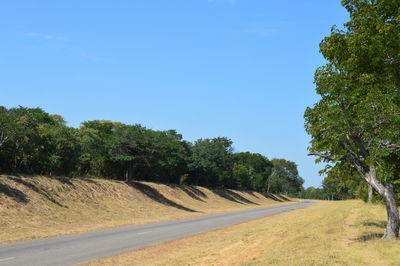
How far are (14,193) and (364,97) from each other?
2511cm

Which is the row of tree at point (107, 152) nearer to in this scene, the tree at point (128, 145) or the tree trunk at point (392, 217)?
the tree at point (128, 145)

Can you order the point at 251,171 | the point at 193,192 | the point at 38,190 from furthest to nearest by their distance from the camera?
the point at 251,171 < the point at 193,192 < the point at 38,190

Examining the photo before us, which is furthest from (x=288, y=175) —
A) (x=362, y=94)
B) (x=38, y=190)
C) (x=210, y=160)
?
(x=362, y=94)

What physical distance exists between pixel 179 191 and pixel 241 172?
37.3 meters

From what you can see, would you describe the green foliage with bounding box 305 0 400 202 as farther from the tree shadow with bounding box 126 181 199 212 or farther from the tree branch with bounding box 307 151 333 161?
the tree shadow with bounding box 126 181 199 212

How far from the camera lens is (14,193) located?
27266 mm

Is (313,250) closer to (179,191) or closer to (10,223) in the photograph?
(10,223)

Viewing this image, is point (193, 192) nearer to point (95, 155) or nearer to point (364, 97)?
point (95, 155)

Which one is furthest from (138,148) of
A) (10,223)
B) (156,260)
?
(156,260)

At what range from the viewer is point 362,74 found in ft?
48.0

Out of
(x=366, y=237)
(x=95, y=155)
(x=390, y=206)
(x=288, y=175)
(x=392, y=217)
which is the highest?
(x=288, y=175)

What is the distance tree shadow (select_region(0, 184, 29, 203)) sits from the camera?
2660 centimetres

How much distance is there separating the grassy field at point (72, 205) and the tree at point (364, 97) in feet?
51.4

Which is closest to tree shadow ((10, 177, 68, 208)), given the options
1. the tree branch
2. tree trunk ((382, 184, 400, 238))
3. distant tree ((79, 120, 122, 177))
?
distant tree ((79, 120, 122, 177))
